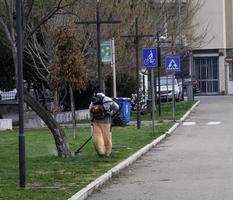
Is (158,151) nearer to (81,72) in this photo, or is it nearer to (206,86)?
(81,72)

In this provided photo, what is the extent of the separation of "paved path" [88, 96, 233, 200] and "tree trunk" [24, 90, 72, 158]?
168cm

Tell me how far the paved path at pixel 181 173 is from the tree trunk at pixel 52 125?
5.50 feet

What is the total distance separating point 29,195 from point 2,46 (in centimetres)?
2334

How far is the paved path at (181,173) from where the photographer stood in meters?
10.7

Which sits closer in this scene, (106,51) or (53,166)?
(53,166)

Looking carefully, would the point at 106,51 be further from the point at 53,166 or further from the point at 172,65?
the point at 172,65

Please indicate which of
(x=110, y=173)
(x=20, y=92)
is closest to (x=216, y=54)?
(x=110, y=173)

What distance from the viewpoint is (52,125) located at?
15.1 m

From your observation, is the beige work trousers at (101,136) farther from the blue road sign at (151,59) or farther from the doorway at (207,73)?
the doorway at (207,73)

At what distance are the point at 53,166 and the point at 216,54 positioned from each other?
54.6 metres

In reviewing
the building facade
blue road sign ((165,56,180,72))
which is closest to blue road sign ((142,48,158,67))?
blue road sign ((165,56,180,72))

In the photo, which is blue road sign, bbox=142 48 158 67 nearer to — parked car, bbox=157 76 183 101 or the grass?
the grass

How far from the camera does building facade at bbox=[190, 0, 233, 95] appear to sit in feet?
215

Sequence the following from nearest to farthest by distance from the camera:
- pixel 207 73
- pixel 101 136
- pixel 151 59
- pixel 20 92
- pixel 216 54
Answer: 1. pixel 20 92
2. pixel 101 136
3. pixel 151 59
4. pixel 216 54
5. pixel 207 73
